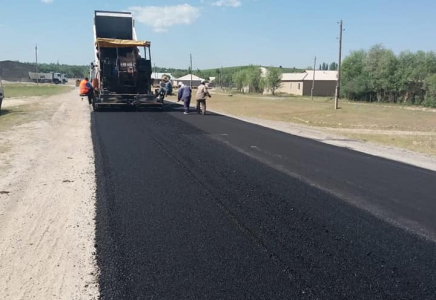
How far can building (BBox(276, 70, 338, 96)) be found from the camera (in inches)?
3233

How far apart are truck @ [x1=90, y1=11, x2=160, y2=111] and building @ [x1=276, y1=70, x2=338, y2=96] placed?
65145mm

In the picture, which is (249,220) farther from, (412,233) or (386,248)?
(412,233)

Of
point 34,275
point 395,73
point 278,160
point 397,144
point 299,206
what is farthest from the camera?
point 395,73

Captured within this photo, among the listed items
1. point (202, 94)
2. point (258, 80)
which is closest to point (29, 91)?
point (202, 94)

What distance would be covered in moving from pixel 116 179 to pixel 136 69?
1336 cm

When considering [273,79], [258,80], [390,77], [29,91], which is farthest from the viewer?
[258,80]

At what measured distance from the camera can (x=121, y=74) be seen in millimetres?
19156

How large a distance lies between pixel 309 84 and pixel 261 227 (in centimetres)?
8227

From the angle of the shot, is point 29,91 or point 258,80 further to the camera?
point 258,80

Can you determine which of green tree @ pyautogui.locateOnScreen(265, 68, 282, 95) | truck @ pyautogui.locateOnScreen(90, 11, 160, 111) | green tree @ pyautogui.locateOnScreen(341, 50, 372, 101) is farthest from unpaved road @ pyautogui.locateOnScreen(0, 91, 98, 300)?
green tree @ pyautogui.locateOnScreen(265, 68, 282, 95)

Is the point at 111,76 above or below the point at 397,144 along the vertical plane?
above

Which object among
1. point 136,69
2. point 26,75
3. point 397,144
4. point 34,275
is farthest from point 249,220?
point 26,75

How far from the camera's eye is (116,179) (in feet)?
22.1

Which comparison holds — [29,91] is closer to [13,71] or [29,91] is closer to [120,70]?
[120,70]
